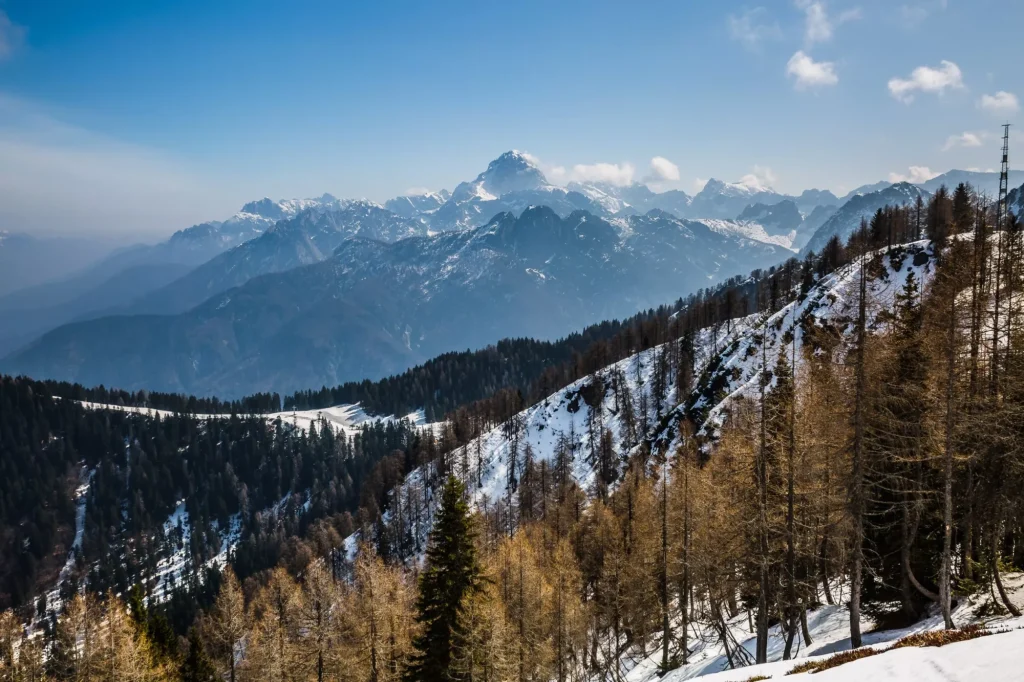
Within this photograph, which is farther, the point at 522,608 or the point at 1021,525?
the point at 522,608

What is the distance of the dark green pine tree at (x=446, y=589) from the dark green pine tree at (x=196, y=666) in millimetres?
27693

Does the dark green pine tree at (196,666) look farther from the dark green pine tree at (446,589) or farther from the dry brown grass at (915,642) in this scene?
the dry brown grass at (915,642)

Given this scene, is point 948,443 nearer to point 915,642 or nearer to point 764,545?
point 915,642

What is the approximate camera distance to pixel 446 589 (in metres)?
27.1

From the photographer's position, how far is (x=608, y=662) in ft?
126

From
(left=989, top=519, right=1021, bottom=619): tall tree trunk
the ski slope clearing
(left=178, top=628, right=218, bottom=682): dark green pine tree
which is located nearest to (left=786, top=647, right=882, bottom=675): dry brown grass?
the ski slope clearing

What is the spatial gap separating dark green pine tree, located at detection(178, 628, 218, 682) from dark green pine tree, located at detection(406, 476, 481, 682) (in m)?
27.7

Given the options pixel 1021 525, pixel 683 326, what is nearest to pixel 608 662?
pixel 1021 525

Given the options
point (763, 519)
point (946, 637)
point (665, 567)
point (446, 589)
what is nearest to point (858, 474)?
point (763, 519)

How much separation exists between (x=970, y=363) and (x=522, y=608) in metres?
30.3

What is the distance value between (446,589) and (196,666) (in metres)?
31.9

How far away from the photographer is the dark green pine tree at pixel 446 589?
1062 inches

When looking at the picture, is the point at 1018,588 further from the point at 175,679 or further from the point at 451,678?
the point at 175,679

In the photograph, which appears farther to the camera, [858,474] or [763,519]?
[763,519]
